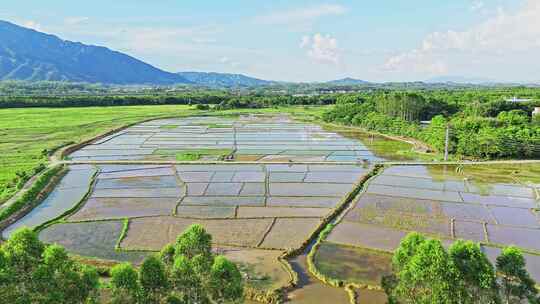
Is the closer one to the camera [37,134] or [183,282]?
[183,282]

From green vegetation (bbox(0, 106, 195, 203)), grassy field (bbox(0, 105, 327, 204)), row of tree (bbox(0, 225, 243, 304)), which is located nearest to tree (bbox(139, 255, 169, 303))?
row of tree (bbox(0, 225, 243, 304))

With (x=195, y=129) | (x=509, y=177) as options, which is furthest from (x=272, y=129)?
(x=509, y=177)

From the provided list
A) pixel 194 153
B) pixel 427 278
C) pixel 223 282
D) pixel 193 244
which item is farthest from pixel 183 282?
pixel 194 153

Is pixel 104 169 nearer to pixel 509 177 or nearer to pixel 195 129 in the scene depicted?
pixel 195 129

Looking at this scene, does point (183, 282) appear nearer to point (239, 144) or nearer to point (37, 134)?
point (239, 144)

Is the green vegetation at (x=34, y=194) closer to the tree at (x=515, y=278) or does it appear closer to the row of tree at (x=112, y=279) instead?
the row of tree at (x=112, y=279)

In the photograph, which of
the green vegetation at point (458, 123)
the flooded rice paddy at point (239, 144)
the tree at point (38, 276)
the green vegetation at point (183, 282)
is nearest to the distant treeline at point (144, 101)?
the green vegetation at point (458, 123)
